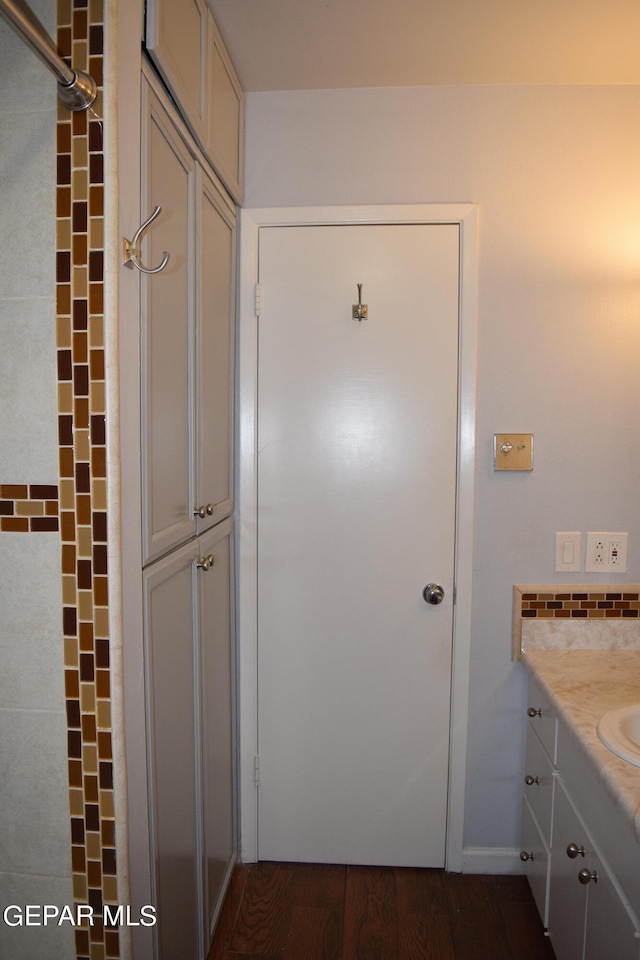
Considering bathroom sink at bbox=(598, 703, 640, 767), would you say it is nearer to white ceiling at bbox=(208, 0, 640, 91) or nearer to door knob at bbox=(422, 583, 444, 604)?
door knob at bbox=(422, 583, 444, 604)

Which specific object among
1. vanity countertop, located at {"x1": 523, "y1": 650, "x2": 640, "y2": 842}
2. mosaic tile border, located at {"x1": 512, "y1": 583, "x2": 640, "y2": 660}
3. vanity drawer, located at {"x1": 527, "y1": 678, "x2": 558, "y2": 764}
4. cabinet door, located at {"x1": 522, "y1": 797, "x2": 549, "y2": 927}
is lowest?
cabinet door, located at {"x1": 522, "y1": 797, "x2": 549, "y2": 927}

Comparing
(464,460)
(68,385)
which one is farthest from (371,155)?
(68,385)

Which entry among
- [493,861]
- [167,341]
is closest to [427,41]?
[167,341]

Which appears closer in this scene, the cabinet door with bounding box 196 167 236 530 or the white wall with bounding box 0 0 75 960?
the white wall with bounding box 0 0 75 960

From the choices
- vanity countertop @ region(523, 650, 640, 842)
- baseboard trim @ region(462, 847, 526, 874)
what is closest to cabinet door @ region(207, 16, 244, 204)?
vanity countertop @ region(523, 650, 640, 842)

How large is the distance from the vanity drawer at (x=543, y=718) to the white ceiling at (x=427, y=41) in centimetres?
178

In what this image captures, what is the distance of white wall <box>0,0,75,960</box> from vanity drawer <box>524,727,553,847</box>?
1.21 m

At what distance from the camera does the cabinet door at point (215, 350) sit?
146 centimetres

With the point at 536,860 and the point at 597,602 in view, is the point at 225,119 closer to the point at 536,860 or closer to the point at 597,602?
the point at 597,602

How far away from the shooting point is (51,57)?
808 millimetres

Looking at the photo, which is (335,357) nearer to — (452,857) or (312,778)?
(312,778)

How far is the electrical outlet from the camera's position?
1.83 meters

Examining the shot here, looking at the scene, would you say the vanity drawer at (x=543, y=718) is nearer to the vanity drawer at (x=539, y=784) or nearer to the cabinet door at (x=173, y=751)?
the vanity drawer at (x=539, y=784)

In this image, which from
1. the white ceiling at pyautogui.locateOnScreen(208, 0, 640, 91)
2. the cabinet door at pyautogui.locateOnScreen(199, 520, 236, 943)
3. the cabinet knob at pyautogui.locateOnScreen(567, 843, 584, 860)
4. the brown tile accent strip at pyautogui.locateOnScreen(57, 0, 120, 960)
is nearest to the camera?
the brown tile accent strip at pyautogui.locateOnScreen(57, 0, 120, 960)
